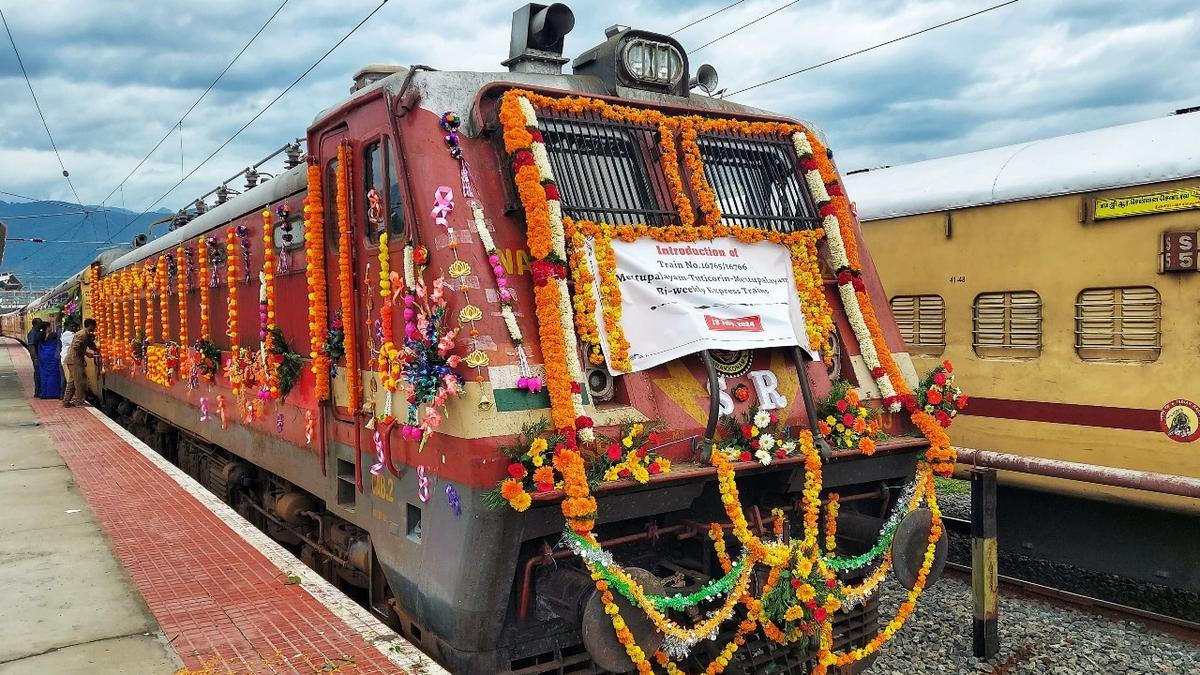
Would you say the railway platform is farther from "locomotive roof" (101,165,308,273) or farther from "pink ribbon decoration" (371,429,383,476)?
"locomotive roof" (101,165,308,273)

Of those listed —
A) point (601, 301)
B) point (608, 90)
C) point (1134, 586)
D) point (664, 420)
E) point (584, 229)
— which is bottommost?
point (1134, 586)

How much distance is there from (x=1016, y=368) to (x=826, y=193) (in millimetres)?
3304

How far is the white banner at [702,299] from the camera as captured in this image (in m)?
4.71

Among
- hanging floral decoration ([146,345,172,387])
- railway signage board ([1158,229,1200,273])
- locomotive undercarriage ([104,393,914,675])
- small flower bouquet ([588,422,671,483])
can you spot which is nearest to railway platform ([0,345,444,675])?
locomotive undercarriage ([104,393,914,675])

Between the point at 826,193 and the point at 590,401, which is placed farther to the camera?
the point at 826,193

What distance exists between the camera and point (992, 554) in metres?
6.11

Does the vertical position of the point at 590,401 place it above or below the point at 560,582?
above

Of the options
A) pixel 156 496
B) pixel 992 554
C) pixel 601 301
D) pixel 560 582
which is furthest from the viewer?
pixel 156 496

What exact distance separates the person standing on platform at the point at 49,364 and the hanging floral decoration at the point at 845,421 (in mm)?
19967

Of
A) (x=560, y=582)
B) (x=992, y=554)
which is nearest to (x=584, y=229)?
(x=560, y=582)

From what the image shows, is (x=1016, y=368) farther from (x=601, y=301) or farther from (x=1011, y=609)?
(x=601, y=301)

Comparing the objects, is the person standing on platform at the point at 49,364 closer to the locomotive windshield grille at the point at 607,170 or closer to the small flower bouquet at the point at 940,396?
the locomotive windshield grille at the point at 607,170

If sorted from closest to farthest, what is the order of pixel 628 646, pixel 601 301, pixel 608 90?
pixel 628 646, pixel 601 301, pixel 608 90

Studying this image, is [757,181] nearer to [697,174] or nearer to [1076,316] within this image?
[697,174]
